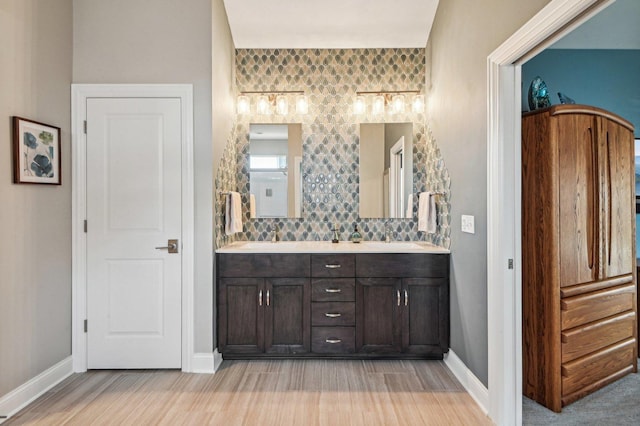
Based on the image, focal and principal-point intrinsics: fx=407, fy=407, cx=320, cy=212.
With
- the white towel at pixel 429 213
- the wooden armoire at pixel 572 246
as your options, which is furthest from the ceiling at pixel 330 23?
the wooden armoire at pixel 572 246

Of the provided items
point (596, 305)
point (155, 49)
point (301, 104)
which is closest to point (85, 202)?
point (155, 49)

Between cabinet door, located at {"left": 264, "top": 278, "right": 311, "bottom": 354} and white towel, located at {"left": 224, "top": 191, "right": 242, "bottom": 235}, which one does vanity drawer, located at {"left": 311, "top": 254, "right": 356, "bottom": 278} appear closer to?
cabinet door, located at {"left": 264, "top": 278, "right": 311, "bottom": 354}

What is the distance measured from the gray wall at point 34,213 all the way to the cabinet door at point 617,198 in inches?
142

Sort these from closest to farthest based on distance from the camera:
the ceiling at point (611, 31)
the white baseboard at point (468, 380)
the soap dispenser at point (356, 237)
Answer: the white baseboard at point (468, 380), the ceiling at point (611, 31), the soap dispenser at point (356, 237)

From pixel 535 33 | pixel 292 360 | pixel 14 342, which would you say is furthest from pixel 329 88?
pixel 14 342

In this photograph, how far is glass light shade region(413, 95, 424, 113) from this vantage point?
3.80 meters

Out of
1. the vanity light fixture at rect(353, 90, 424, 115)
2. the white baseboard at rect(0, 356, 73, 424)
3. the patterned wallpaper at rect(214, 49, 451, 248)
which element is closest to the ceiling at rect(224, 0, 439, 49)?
the patterned wallpaper at rect(214, 49, 451, 248)

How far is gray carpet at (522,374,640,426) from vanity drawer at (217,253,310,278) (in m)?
1.72

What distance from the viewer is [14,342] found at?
244 cm

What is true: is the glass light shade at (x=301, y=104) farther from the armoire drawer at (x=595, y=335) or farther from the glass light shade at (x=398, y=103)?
the armoire drawer at (x=595, y=335)

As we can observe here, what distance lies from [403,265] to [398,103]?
1.57m

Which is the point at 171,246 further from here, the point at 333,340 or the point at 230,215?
the point at 333,340

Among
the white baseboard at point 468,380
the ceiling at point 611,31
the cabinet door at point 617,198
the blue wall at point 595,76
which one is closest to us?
the white baseboard at point 468,380

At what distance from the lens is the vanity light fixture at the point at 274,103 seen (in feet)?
12.5
